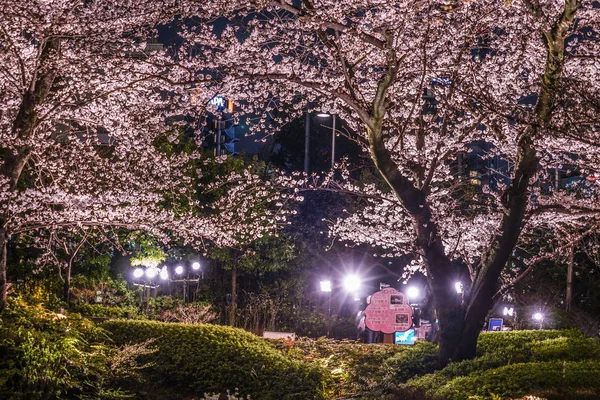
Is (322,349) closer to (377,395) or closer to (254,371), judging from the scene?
(254,371)

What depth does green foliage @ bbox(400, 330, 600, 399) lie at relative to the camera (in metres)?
7.20

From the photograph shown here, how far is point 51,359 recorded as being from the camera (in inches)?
322

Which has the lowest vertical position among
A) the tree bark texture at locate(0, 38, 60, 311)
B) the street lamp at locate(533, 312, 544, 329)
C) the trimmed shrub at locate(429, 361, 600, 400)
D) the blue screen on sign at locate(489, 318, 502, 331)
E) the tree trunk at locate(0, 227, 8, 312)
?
the trimmed shrub at locate(429, 361, 600, 400)

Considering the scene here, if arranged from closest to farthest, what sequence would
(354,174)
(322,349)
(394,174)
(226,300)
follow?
1. (394,174)
2. (322,349)
3. (226,300)
4. (354,174)

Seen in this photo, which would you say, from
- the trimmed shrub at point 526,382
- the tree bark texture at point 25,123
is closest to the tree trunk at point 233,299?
the tree bark texture at point 25,123

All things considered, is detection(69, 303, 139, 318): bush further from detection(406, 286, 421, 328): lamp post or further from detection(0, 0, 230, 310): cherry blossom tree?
detection(406, 286, 421, 328): lamp post

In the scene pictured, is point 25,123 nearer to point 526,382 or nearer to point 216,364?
point 216,364

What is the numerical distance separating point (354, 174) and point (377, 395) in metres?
20.5

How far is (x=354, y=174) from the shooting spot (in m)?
28.9

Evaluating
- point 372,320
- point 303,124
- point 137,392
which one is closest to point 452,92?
point 372,320

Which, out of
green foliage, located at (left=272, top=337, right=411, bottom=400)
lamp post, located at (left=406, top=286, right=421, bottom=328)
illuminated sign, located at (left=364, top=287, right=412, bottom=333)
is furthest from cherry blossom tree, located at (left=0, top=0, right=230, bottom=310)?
lamp post, located at (left=406, top=286, right=421, bottom=328)

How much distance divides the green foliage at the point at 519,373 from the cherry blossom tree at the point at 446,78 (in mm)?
790

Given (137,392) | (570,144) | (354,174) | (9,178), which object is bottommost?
(137,392)

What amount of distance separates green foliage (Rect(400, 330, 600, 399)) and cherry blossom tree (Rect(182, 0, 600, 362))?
790 millimetres
